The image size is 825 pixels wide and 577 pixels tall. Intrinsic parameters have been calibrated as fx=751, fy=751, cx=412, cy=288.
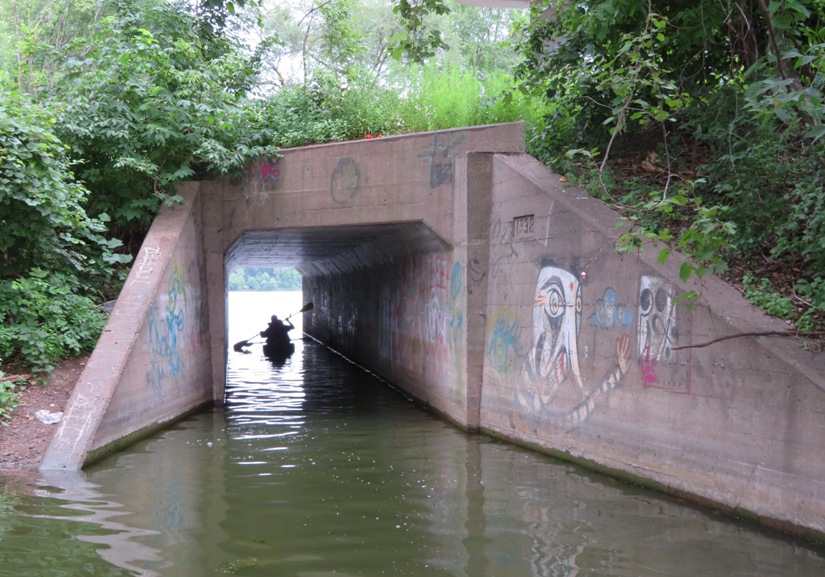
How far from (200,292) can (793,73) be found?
9.51 metres

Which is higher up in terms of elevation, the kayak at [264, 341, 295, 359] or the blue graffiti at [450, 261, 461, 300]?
the blue graffiti at [450, 261, 461, 300]

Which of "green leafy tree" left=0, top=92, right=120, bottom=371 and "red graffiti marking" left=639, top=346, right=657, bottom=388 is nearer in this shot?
"red graffiti marking" left=639, top=346, right=657, bottom=388

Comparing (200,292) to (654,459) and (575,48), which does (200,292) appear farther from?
(654,459)

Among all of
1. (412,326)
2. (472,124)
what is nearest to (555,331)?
(472,124)

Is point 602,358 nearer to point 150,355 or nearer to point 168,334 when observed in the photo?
point 150,355

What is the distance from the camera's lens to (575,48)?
1018cm

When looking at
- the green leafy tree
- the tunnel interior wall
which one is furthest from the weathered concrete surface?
the green leafy tree

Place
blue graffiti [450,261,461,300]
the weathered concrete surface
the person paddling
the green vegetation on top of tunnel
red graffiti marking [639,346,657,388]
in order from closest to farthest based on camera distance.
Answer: the green vegetation on top of tunnel, red graffiti marking [639,346,657,388], blue graffiti [450,261,461,300], the weathered concrete surface, the person paddling

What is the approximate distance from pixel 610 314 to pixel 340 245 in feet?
31.6

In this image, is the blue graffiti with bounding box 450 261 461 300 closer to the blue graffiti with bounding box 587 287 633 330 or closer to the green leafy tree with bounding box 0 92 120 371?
the blue graffiti with bounding box 587 287 633 330

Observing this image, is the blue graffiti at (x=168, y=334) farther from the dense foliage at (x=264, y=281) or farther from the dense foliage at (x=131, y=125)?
the dense foliage at (x=264, y=281)

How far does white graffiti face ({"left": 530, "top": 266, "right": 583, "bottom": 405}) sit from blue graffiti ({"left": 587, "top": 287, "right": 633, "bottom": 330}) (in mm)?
334

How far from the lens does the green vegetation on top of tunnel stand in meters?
6.96

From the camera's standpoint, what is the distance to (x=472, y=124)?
12508mm
